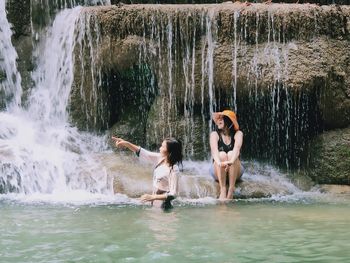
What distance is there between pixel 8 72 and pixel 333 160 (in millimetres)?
6193

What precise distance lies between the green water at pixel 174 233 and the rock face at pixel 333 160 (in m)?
2.42

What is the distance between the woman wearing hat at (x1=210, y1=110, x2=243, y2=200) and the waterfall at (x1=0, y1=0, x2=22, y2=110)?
4.37 meters

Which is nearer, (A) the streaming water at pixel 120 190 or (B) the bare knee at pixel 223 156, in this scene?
(A) the streaming water at pixel 120 190

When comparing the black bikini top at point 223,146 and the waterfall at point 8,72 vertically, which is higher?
the waterfall at point 8,72

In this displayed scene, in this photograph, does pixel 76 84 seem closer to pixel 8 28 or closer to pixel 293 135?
pixel 8 28

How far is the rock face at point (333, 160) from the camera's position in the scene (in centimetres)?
985

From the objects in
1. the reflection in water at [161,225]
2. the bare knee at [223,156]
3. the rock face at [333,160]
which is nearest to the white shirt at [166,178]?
the reflection in water at [161,225]

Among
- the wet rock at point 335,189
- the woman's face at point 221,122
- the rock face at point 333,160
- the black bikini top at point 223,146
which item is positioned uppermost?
the woman's face at point 221,122

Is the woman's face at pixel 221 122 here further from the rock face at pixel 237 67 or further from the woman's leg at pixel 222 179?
the rock face at pixel 237 67

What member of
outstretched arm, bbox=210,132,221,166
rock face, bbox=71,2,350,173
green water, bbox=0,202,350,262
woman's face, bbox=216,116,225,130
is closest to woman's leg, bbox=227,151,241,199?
outstretched arm, bbox=210,132,221,166

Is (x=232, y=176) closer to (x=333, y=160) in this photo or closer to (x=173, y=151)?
(x=173, y=151)

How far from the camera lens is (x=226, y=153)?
879 cm

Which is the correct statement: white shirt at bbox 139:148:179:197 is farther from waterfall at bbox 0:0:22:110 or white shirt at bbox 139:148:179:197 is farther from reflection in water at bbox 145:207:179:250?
waterfall at bbox 0:0:22:110

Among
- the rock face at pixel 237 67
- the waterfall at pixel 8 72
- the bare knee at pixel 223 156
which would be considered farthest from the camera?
the waterfall at pixel 8 72
